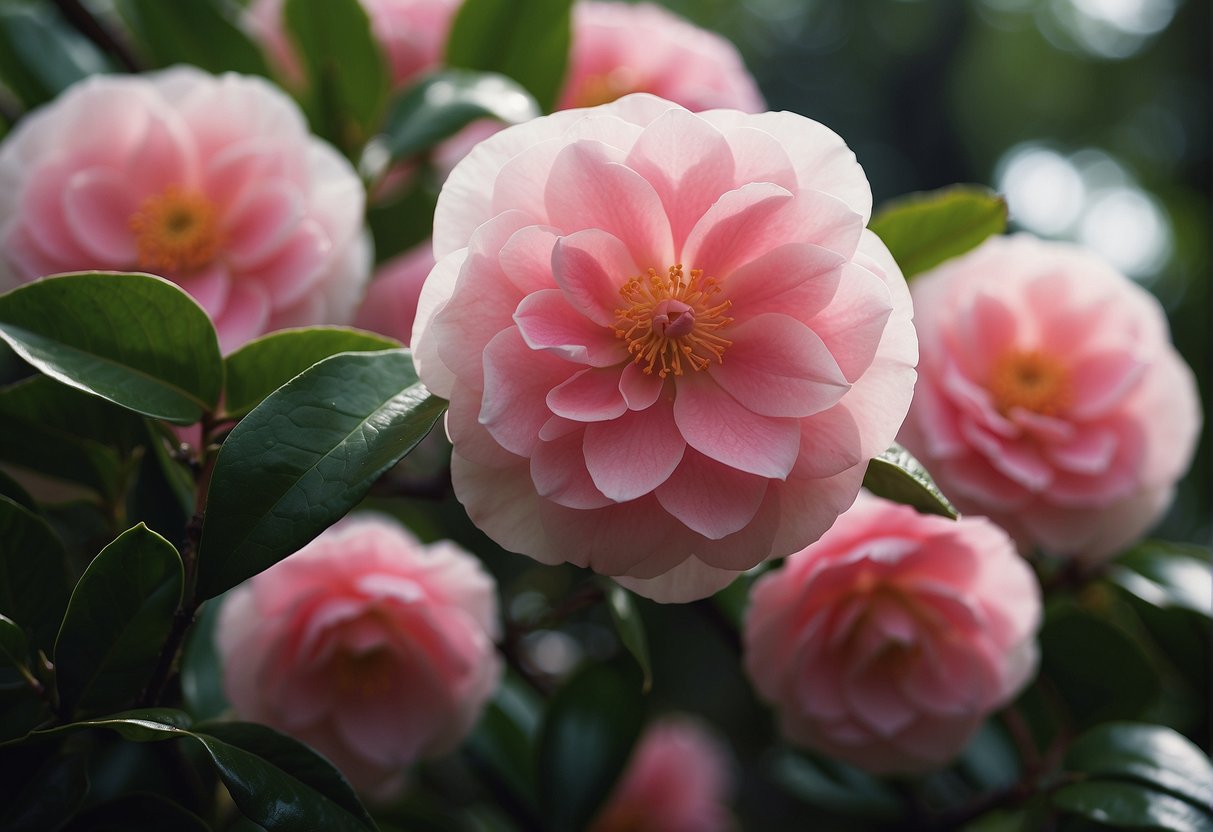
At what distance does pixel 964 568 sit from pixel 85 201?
2.43ft

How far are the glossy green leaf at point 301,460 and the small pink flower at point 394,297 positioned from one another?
0.43m

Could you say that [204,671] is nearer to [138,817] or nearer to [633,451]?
[138,817]

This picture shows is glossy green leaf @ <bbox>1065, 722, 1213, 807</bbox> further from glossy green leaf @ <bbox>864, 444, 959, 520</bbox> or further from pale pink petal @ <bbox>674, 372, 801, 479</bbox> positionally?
pale pink petal @ <bbox>674, 372, 801, 479</bbox>

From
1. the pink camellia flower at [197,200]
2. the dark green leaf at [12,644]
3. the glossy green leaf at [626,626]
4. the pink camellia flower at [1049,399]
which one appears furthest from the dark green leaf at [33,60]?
the pink camellia flower at [1049,399]

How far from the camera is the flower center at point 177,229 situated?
0.80 m

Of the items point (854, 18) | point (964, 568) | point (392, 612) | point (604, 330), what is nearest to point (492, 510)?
point (604, 330)

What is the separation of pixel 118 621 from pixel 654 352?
1.14 feet

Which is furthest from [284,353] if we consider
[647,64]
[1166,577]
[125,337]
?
[1166,577]

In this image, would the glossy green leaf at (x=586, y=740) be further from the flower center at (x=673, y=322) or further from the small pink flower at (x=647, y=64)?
the small pink flower at (x=647, y=64)

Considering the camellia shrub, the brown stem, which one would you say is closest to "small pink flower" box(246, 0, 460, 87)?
the camellia shrub

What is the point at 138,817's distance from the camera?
0.61 m

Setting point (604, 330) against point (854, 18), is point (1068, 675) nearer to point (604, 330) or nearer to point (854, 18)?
point (604, 330)

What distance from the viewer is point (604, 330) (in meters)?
0.60

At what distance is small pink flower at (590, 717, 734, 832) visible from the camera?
1466 mm
